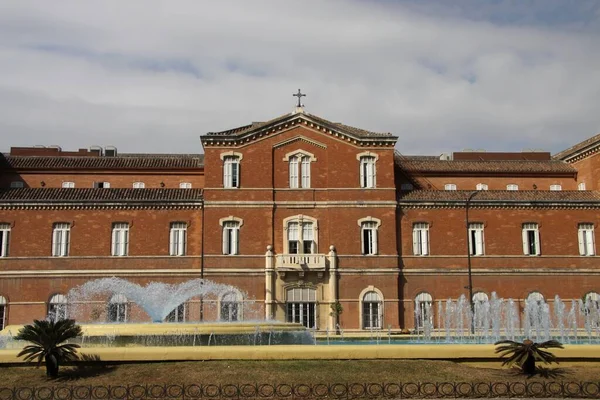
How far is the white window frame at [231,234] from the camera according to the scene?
1612 inches

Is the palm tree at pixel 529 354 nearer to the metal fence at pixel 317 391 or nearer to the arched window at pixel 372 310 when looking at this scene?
the metal fence at pixel 317 391

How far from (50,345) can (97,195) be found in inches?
874

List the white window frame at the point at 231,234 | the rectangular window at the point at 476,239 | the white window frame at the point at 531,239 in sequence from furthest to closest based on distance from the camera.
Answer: the white window frame at the point at 531,239, the rectangular window at the point at 476,239, the white window frame at the point at 231,234

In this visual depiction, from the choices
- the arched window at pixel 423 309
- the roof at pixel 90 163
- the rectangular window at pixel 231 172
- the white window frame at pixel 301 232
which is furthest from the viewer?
the roof at pixel 90 163

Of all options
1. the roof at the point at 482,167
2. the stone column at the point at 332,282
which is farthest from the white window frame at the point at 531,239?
the stone column at the point at 332,282

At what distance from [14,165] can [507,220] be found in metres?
32.6

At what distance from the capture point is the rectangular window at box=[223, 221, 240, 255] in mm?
40969

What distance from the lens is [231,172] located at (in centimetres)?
4188

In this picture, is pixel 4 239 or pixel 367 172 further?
pixel 367 172

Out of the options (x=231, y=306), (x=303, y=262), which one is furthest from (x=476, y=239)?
(x=231, y=306)

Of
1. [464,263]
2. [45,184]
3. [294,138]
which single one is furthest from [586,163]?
[45,184]

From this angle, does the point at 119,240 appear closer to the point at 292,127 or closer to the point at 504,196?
the point at 292,127

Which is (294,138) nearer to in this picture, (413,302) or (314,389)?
(413,302)

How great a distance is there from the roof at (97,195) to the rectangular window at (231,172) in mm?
1911
